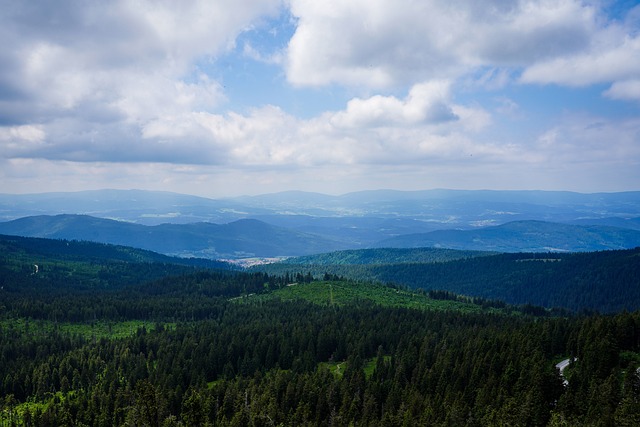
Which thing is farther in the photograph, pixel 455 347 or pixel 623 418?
pixel 455 347

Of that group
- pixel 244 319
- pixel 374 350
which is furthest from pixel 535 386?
pixel 244 319

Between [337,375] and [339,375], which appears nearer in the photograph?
[339,375]

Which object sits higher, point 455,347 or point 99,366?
point 455,347

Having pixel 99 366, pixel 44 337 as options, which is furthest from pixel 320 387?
pixel 44 337

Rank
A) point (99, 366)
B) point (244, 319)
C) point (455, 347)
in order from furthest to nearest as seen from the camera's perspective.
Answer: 1. point (244, 319)
2. point (99, 366)
3. point (455, 347)

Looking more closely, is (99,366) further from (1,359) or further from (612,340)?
(612,340)

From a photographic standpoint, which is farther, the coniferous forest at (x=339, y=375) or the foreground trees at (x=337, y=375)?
the foreground trees at (x=337, y=375)

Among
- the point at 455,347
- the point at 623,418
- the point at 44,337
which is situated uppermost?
the point at 623,418

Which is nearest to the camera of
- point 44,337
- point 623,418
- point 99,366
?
point 623,418

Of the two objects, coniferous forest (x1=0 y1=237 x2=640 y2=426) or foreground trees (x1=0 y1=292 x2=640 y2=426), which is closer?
coniferous forest (x1=0 y1=237 x2=640 y2=426)
